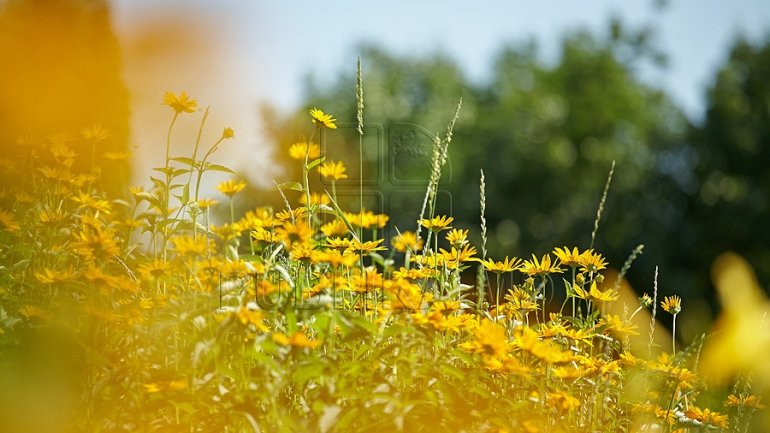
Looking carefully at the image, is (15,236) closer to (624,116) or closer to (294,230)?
(294,230)

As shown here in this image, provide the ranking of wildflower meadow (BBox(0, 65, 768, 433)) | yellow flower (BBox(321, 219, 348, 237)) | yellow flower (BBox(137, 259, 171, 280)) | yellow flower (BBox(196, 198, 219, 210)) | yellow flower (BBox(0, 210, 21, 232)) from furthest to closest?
yellow flower (BBox(0, 210, 21, 232)), yellow flower (BBox(196, 198, 219, 210)), yellow flower (BBox(321, 219, 348, 237)), yellow flower (BBox(137, 259, 171, 280)), wildflower meadow (BBox(0, 65, 768, 433))

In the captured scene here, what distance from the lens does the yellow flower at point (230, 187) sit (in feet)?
8.39

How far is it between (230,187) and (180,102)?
0.31 meters

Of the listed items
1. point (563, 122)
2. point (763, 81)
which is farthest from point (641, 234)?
point (563, 122)

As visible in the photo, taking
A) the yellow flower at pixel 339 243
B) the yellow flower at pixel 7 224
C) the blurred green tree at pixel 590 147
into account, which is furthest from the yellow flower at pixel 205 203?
the blurred green tree at pixel 590 147

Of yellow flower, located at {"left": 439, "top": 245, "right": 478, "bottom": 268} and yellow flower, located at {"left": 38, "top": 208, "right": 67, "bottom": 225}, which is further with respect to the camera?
yellow flower, located at {"left": 38, "top": 208, "right": 67, "bottom": 225}

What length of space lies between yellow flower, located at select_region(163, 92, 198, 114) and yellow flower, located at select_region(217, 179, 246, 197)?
26 cm

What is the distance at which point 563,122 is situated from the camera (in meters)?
23.1

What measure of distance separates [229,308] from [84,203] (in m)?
1.07

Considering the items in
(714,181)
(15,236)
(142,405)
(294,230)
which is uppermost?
(294,230)

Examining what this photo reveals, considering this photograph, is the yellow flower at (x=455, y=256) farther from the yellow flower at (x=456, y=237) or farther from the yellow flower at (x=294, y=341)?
the yellow flower at (x=294, y=341)

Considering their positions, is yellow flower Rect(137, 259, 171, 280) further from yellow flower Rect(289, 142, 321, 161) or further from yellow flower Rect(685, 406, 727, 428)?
yellow flower Rect(685, 406, 727, 428)

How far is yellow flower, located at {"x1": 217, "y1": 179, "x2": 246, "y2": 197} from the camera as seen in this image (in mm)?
2557

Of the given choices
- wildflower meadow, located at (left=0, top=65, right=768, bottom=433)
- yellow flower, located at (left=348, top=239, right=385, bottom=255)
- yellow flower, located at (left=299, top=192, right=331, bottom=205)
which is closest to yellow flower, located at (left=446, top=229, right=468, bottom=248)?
wildflower meadow, located at (left=0, top=65, right=768, bottom=433)
